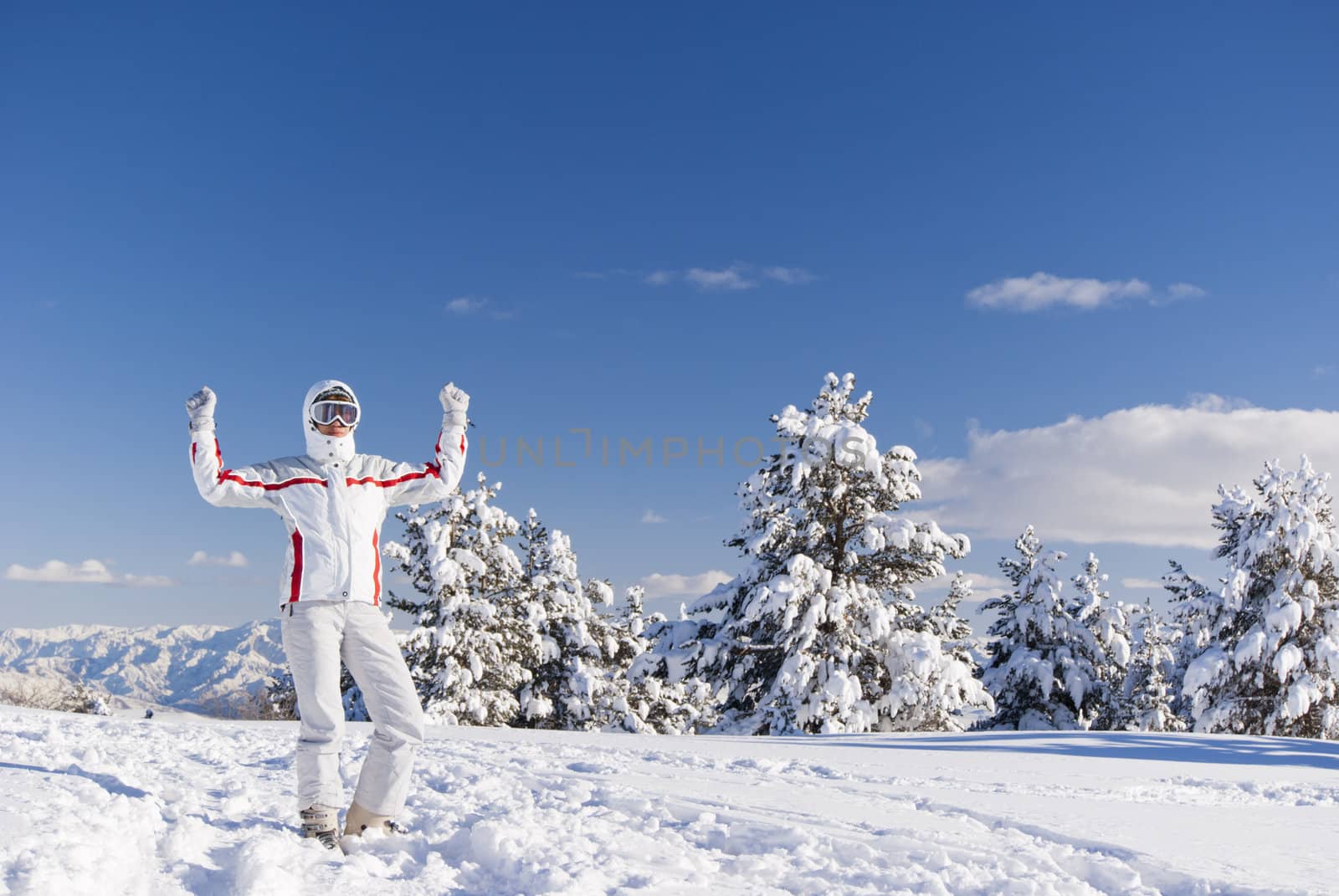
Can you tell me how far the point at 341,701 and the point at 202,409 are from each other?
5.44 ft

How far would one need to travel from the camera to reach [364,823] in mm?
4535

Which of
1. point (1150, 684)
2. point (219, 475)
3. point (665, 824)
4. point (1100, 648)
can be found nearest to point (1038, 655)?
point (1100, 648)

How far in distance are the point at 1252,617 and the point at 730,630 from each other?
13774 millimetres

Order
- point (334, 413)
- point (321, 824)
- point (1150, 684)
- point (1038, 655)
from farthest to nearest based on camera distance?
1. point (1150, 684)
2. point (1038, 655)
3. point (334, 413)
4. point (321, 824)

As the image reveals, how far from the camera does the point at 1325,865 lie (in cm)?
450

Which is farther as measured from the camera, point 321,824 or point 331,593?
point 331,593

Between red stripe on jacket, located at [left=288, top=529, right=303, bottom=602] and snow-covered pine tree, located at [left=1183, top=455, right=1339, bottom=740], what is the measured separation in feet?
71.3

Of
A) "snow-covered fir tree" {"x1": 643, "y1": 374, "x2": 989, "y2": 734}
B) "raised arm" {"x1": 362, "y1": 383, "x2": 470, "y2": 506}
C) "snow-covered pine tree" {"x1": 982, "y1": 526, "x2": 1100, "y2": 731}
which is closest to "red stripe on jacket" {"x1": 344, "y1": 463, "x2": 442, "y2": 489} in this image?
"raised arm" {"x1": 362, "y1": 383, "x2": 470, "y2": 506}

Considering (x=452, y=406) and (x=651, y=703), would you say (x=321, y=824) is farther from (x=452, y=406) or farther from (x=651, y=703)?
(x=651, y=703)

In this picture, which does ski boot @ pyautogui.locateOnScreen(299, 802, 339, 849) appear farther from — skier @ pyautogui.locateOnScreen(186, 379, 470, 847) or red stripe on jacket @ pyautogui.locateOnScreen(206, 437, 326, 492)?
red stripe on jacket @ pyautogui.locateOnScreen(206, 437, 326, 492)

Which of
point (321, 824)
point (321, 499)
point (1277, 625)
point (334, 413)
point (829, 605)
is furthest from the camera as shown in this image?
point (1277, 625)

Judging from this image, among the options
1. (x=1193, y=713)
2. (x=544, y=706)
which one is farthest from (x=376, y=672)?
(x=1193, y=713)

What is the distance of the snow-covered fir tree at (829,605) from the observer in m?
16.9

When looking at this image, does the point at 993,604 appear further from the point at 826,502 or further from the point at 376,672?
the point at 376,672
